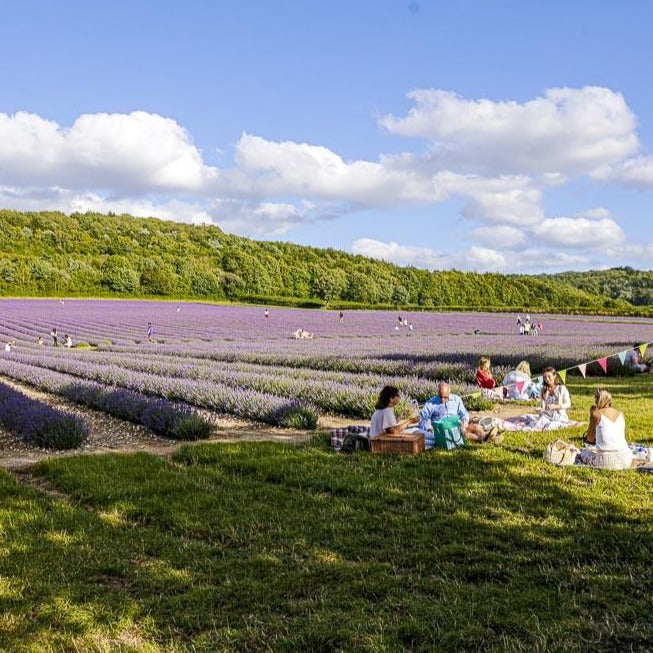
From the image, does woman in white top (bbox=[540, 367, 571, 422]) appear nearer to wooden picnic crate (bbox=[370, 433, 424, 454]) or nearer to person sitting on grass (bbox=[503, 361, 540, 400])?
person sitting on grass (bbox=[503, 361, 540, 400])

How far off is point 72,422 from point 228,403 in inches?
127

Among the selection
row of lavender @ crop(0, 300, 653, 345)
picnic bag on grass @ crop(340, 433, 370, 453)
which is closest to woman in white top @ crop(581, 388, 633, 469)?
picnic bag on grass @ crop(340, 433, 370, 453)

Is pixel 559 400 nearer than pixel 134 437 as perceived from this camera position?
No

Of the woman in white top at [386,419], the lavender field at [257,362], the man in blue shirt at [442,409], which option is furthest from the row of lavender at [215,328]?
the woman in white top at [386,419]

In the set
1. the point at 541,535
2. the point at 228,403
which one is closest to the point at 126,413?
the point at 228,403

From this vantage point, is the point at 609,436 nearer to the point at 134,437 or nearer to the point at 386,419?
the point at 386,419

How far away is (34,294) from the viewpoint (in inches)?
2761

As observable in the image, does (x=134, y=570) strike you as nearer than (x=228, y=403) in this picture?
Yes

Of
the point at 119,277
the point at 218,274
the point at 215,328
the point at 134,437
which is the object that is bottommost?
the point at 134,437

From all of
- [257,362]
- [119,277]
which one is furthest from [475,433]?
[119,277]

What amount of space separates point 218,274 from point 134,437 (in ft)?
259

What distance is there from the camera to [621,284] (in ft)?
375

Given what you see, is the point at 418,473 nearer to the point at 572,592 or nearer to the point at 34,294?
the point at 572,592

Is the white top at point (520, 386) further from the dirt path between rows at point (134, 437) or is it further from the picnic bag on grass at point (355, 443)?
the picnic bag on grass at point (355, 443)
